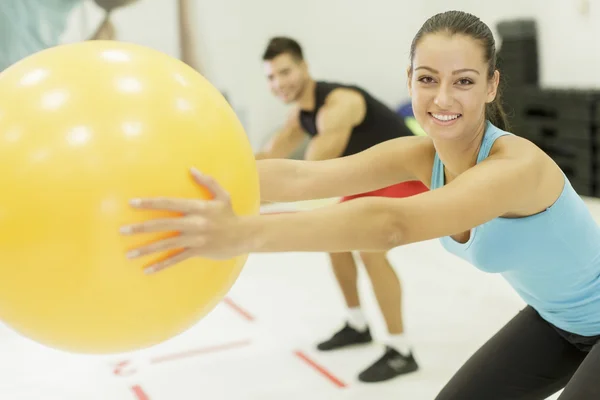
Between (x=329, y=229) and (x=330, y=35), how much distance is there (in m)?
6.03

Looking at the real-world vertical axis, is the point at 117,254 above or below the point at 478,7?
below

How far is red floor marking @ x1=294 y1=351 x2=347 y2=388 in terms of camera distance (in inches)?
119

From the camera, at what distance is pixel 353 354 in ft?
10.9

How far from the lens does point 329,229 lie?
1.25 m

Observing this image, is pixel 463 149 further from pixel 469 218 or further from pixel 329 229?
pixel 329 229

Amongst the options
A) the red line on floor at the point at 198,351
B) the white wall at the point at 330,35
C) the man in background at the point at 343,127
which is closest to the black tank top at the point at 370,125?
the man in background at the point at 343,127

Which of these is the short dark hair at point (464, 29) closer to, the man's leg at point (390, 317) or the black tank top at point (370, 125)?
the man's leg at point (390, 317)

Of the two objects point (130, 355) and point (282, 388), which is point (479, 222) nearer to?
point (282, 388)

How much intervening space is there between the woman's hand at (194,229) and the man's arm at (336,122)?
6.75 ft

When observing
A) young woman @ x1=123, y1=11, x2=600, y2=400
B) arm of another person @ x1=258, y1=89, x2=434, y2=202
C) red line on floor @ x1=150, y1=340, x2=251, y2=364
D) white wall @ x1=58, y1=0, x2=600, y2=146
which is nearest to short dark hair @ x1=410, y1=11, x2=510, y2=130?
young woman @ x1=123, y1=11, x2=600, y2=400

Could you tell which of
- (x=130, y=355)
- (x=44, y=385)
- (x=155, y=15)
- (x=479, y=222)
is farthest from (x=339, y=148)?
(x=155, y=15)

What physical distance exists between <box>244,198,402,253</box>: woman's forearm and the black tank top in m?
2.06

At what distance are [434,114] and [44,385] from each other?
2343mm

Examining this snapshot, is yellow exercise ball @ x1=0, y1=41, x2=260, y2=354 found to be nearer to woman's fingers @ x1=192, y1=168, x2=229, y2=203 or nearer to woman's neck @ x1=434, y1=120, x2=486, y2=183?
woman's fingers @ x1=192, y1=168, x2=229, y2=203
